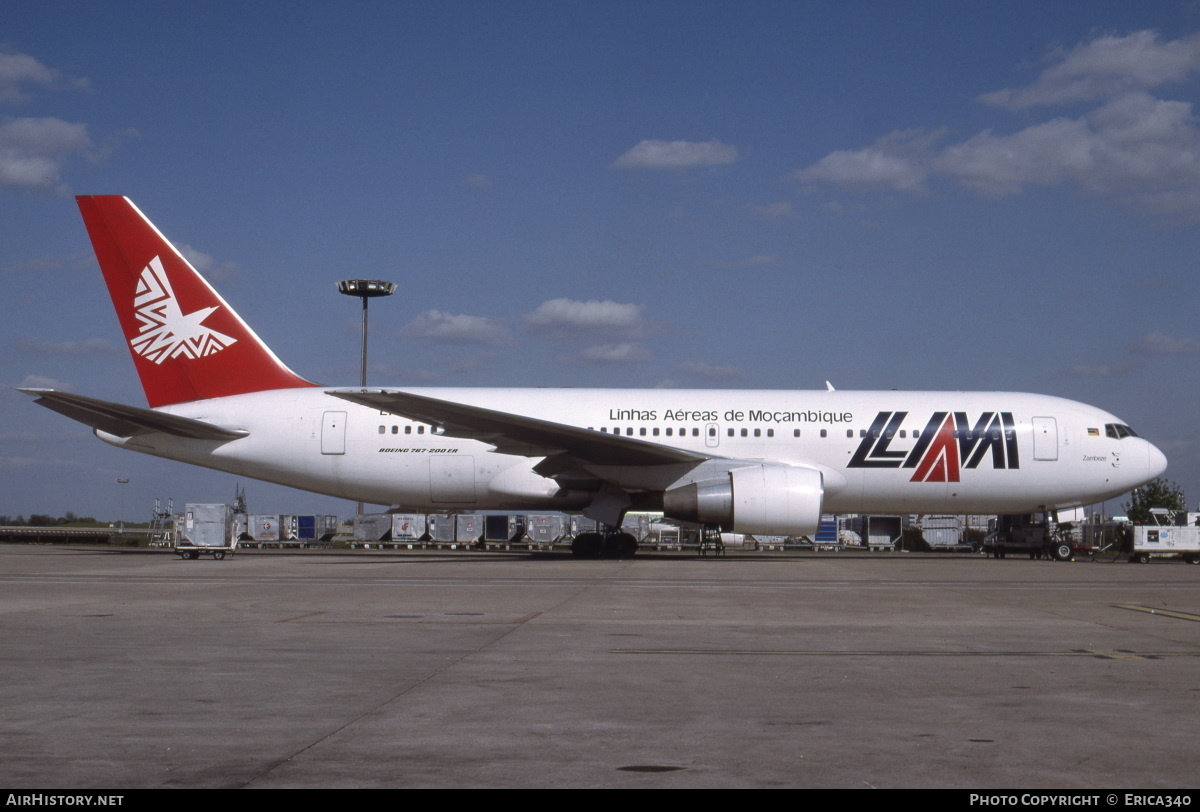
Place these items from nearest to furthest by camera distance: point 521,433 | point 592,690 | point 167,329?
1. point 592,690
2. point 521,433
3. point 167,329

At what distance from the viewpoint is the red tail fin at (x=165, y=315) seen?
24.2 metres

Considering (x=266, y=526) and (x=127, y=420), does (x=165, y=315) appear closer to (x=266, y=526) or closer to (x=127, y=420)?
(x=127, y=420)

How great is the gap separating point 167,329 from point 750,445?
44.7 feet

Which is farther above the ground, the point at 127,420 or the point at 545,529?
the point at 127,420

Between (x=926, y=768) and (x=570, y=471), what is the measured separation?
734 inches

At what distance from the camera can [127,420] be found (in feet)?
74.7

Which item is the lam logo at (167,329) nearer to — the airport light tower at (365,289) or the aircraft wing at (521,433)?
the aircraft wing at (521,433)

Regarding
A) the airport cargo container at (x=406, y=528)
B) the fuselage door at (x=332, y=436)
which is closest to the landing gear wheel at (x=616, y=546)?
the fuselage door at (x=332, y=436)

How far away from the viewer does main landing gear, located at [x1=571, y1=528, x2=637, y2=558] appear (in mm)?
23438

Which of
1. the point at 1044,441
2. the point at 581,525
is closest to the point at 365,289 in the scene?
the point at 581,525

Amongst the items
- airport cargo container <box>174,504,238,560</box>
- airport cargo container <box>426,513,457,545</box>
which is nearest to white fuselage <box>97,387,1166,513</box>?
airport cargo container <box>174,504,238,560</box>

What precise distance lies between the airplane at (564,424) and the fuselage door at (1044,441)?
0.03 metres

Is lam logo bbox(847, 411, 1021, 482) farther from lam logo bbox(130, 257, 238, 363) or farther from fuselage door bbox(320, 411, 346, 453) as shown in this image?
lam logo bbox(130, 257, 238, 363)

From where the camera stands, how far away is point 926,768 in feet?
14.0
